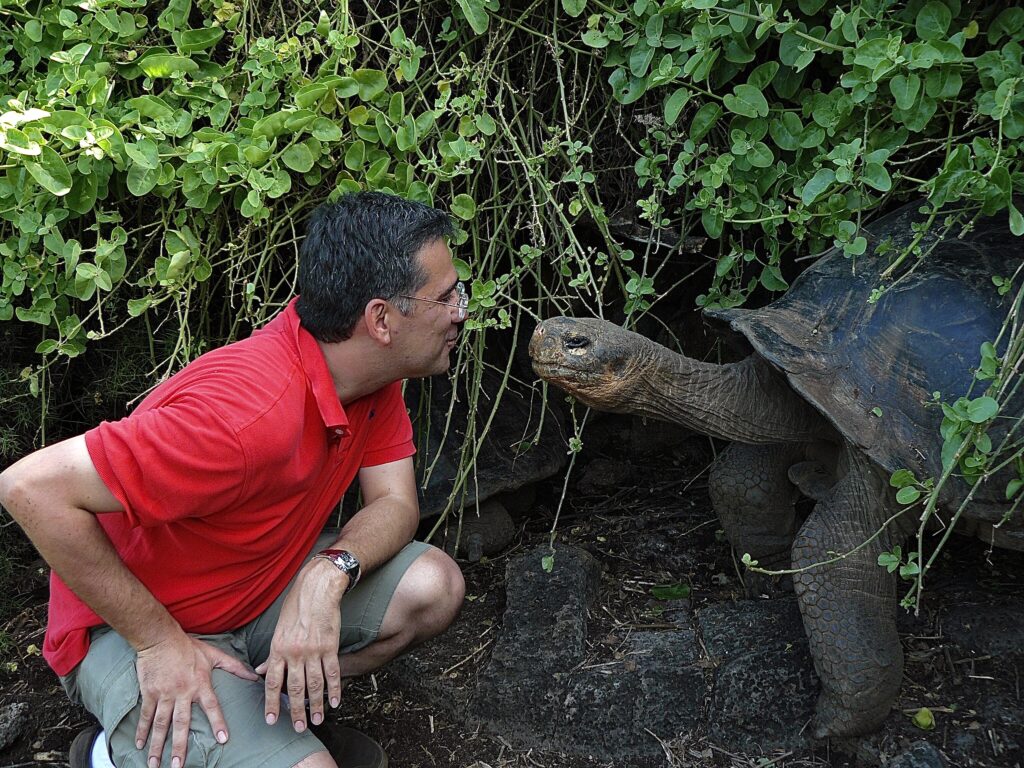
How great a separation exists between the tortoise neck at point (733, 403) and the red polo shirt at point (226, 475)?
704 millimetres

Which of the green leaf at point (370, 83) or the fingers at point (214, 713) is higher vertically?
the green leaf at point (370, 83)

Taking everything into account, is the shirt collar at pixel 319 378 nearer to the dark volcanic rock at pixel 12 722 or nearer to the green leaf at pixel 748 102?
the green leaf at pixel 748 102

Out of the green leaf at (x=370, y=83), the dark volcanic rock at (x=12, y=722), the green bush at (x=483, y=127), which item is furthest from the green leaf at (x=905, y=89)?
the dark volcanic rock at (x=12, y=722)

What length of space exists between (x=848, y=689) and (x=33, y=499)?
1.76 m

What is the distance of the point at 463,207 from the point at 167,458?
1090mm

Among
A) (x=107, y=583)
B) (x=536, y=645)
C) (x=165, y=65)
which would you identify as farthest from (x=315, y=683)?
(x=165, y=65)

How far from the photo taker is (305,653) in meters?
1.94

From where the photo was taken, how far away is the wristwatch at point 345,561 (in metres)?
2.07

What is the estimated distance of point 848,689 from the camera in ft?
7.60

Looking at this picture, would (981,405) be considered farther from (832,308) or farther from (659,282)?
(659,282)

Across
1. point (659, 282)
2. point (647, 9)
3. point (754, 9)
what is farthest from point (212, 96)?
point (659, 282)

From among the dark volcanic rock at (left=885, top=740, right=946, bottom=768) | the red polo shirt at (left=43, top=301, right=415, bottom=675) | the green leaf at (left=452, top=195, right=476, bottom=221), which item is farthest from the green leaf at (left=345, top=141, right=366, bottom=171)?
the dark volcanic rock at (left=885, top=740, right=946, bottom=768)

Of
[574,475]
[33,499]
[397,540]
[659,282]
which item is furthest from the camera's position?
Result: [574,475]

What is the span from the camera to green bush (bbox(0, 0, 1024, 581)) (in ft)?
7.38
